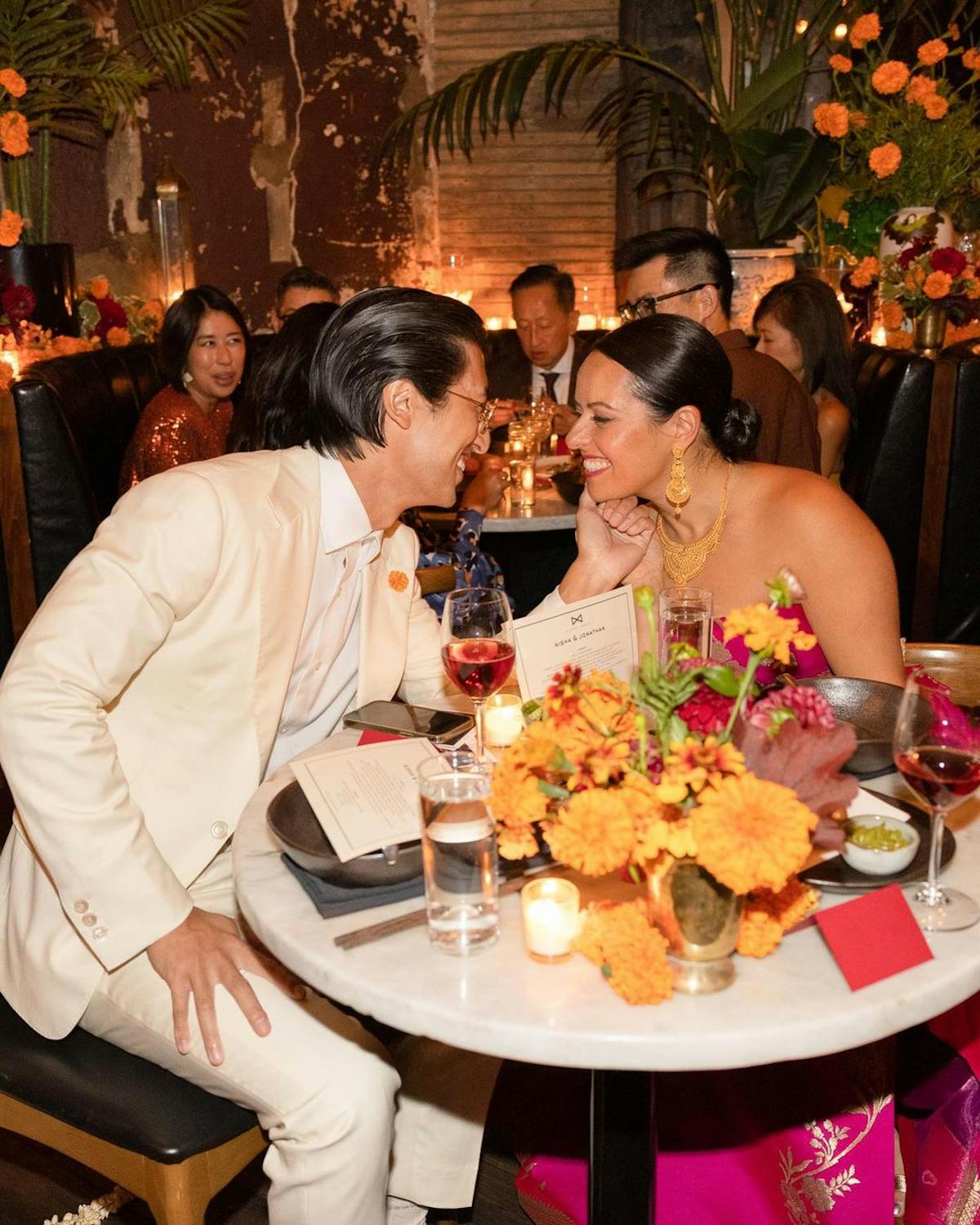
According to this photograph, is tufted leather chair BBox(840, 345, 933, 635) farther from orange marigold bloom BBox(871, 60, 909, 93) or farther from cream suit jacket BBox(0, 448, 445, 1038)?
cream suit jacket BBox(0, 448, 445, 1038)

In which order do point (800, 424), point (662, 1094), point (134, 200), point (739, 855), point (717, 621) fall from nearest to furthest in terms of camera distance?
1. point (739, 855)
2. point (662, 1094)
3. point (717, 621)
4. point (800, 424)
5. point (134, 200)

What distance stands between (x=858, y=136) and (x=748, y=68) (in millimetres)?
1084

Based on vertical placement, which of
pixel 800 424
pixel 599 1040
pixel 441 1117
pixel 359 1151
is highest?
pixel 800 424

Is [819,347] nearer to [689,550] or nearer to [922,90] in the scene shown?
[922,90]

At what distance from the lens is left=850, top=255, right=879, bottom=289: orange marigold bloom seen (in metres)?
5.20

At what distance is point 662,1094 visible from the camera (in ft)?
6.19

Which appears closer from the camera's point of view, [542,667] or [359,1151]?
[359,1151]

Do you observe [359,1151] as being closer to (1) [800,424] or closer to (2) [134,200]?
(1) [800,424]

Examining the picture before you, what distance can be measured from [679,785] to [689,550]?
59.6 inches

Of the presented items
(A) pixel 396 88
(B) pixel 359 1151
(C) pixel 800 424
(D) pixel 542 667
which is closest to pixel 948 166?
(C) pixel 800 424

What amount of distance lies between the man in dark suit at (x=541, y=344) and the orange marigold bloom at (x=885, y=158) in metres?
1.40

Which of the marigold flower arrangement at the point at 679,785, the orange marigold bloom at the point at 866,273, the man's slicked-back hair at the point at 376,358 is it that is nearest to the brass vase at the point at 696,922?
the marigold flower arrangement at the point at 679,785

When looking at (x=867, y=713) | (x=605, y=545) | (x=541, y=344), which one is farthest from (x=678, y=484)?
(x=541, y=344)

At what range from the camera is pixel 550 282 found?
18.5ft
